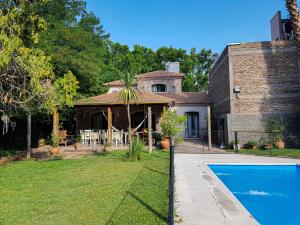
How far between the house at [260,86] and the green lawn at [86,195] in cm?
867

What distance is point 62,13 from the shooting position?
2128 cm

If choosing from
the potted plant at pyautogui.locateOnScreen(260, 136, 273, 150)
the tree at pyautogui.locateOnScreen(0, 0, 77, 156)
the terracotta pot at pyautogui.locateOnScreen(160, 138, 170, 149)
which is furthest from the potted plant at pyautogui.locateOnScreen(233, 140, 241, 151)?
the tree at pyautogui.locateOnScreen(0, 0, 77, 156)

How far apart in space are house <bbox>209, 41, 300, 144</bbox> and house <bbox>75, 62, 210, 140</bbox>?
4373 mm

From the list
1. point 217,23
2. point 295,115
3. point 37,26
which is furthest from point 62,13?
point 295,115

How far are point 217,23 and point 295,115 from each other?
463 inches

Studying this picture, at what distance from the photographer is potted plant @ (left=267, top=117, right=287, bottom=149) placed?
15125 mm

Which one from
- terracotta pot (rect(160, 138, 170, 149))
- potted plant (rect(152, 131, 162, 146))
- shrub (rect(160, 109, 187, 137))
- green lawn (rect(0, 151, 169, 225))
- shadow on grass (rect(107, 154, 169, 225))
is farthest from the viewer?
potted plant (rect(152, 131, 162, 146))

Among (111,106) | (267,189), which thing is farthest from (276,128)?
(111,106)

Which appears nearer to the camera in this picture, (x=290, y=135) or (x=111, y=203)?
(x=111, y=203)

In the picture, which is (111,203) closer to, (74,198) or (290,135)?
(74,198)

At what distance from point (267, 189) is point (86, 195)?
5.61 m

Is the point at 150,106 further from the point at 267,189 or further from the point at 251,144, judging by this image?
the point at 267,189

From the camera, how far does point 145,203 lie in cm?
548

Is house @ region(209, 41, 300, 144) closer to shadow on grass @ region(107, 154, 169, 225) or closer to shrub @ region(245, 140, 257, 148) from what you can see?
shrub @ region(245, 140, 257, 148)
